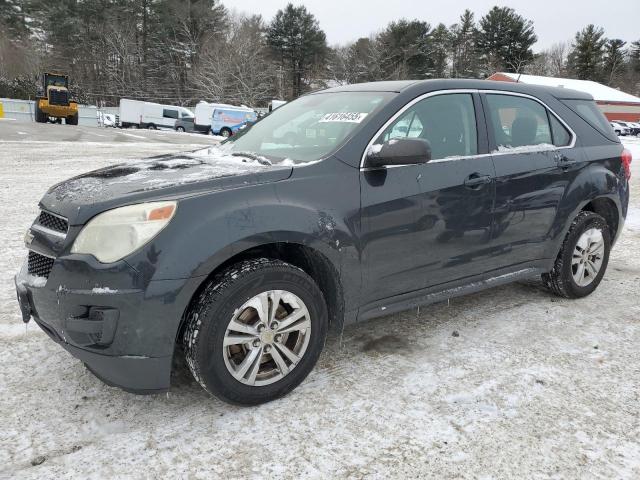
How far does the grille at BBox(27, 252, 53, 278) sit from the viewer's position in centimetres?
233

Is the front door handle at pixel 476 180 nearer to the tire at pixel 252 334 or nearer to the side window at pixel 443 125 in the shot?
the side window at pixel 443 125

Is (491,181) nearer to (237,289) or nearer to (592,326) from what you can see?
(592,326)

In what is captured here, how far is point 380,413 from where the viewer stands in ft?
8.13

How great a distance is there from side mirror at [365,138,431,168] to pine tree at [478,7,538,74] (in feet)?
233

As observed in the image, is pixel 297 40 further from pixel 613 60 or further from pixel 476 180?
pixel 476 180

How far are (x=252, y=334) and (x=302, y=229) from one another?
56cm

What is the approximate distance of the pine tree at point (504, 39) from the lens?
221ft

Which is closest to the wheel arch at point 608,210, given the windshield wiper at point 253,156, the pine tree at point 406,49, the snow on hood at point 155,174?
the windshield wiper at point 253,156

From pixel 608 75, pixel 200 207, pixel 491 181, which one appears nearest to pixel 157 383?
pixel 200 207

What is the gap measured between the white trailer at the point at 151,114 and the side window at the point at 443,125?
39949mm

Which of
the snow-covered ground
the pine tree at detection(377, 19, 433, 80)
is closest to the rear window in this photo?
the snow-covered ground

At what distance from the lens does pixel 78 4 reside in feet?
184

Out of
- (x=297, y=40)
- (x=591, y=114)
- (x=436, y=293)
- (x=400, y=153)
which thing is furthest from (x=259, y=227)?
(x=297, y=40)

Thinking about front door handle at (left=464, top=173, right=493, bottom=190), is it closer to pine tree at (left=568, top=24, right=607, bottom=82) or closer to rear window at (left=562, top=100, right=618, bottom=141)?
rear window at (left=562, top=100, right=618, bottom=141)
